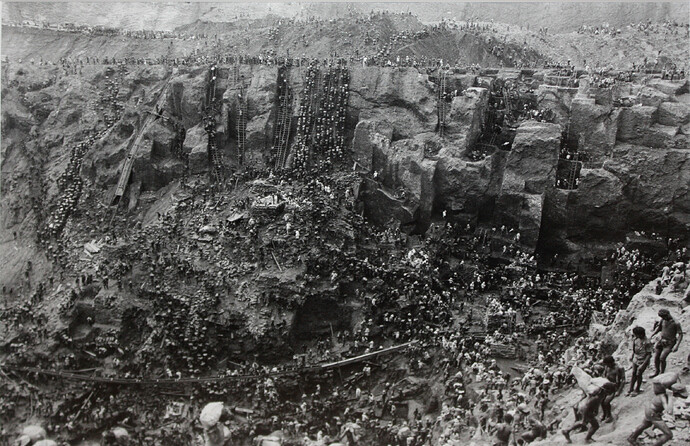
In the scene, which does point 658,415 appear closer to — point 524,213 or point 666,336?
point 666,336

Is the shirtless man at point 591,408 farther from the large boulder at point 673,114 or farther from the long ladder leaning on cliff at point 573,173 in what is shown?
the large boulder at point 673,114

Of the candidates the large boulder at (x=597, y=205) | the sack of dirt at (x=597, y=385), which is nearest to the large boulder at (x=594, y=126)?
the large boulder at (x=597, y=205)

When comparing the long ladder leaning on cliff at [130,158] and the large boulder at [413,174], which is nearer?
the large boulder at [413,174]

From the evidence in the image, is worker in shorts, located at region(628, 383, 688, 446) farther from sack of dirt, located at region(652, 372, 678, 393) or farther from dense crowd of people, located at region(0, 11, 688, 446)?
dense crowd of people, located at region(0, 11, 688, 446)

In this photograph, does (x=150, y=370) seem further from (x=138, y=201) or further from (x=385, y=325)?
(x=138, y=201)

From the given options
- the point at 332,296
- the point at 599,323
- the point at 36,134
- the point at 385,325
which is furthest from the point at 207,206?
the point at 599,323

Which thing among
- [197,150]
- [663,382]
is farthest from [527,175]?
[663,382]

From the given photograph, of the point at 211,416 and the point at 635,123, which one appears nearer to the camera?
the point at 211,416
